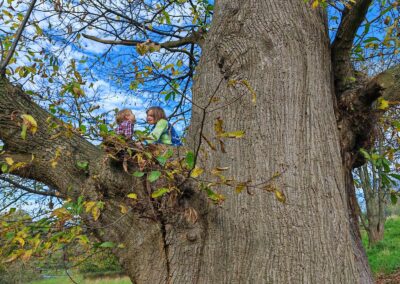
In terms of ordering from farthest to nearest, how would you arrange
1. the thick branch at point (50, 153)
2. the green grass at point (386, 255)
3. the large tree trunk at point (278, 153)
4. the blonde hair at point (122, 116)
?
the green grass at point (386, 255), the blonde hair at point (122, 116), the thick branch at point (50, 153), the large tree trunk at point (278, 153)

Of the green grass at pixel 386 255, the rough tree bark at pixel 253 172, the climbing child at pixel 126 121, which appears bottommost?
the green grass at pixel 386 255

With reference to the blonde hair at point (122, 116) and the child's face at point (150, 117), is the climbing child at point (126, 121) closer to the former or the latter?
the blonde hair at point (122, 116)

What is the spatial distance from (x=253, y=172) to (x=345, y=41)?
4.56ft

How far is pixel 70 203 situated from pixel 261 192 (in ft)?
3.56

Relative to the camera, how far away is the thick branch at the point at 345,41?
2.59 meters

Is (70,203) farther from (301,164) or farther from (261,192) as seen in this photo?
(301,164)

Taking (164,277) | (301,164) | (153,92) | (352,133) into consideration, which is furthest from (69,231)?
(153,92)

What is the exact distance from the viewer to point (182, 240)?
6.71 feet

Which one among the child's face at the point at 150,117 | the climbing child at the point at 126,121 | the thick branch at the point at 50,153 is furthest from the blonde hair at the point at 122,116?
the thick branch at the point at 50,153

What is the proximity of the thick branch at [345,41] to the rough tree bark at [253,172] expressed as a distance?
20cm

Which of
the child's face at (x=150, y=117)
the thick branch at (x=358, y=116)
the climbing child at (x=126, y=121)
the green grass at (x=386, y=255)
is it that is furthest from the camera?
the green grass at (x=386, y=255)

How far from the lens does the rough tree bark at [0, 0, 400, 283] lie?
1887mm

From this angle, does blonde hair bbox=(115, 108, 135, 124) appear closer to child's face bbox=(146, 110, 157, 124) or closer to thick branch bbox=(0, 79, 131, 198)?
child's face bbox=(146, 110, 157, 124)

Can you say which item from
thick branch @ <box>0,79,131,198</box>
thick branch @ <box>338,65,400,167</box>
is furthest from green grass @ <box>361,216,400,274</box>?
thick branch @ <box>0,79,131,198</box>
